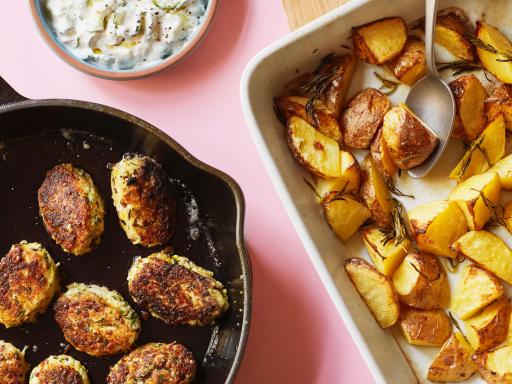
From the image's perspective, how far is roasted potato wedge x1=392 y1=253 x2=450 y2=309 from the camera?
1948mm

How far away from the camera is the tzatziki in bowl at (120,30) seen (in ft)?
7.04

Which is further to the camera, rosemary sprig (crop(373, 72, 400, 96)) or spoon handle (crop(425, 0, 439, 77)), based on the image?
rosemary sprig (crop(373, 72, 400, 96))

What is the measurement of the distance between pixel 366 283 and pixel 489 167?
19.6 inches

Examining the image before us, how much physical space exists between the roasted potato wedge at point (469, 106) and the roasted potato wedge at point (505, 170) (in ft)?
0.35

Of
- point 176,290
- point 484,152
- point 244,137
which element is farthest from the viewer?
point 244,137

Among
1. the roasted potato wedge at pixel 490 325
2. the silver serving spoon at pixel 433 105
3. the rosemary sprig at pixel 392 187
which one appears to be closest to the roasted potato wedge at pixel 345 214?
the rosemary sprig at pixel 392 187

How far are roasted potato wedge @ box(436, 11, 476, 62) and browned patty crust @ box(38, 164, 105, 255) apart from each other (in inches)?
44.9

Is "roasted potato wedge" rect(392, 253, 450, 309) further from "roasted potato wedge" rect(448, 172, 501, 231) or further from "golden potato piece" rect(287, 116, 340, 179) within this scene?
"golden potato piece" rect(287, 116, 340, 179)

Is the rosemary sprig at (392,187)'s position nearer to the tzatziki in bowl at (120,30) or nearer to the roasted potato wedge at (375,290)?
the roasted potato wedge at (375,290)

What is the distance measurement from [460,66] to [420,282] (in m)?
0.64

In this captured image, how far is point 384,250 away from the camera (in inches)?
77.3

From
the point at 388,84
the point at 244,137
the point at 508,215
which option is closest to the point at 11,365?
the point at 244,137

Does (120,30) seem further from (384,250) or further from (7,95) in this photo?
(384,250)

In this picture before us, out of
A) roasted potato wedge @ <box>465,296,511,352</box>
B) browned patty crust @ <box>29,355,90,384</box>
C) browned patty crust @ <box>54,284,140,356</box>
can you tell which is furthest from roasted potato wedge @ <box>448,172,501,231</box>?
browned patty crust @ <box>29,355,90,384</box>
